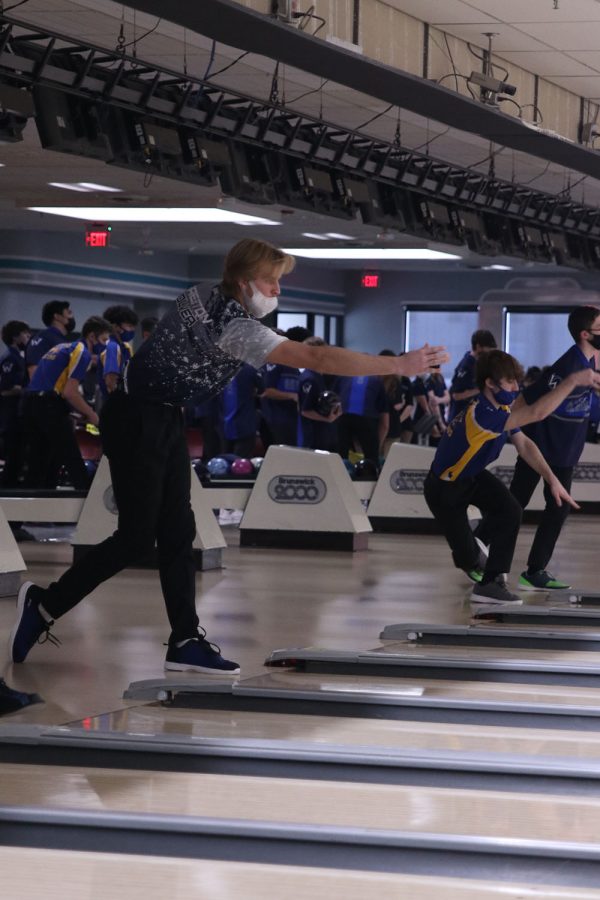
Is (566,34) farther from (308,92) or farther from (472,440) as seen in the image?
(472,440)

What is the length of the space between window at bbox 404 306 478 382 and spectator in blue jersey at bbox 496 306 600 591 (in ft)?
57.3

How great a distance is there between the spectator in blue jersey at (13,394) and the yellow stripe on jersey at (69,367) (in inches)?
28.1

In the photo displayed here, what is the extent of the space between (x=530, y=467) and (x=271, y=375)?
5.28 m

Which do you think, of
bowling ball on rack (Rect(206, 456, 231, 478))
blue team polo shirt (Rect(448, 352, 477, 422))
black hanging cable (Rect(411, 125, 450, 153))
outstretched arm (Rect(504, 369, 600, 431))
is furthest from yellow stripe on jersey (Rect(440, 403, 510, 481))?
black hanging cable (Rect(411, 125, 450, 153))

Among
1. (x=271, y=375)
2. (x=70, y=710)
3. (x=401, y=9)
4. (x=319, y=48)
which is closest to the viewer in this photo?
(x=70, y=710)

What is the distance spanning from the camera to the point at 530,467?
289 inches

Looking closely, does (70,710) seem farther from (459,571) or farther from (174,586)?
(459,571)

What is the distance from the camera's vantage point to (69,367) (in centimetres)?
942

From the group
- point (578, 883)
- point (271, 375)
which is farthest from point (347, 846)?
A: point (271, 375)

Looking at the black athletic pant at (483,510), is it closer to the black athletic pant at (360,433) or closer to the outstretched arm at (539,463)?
the outstretched arm at (539,463)

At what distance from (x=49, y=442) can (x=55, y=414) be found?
194 mm

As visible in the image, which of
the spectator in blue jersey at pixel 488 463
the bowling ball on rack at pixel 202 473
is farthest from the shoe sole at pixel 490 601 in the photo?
the bowling ball on rack at pixel 202 473

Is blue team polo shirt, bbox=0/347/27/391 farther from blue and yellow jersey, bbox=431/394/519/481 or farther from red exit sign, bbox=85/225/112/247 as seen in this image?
red exit sign, bbox=85/225/112/247

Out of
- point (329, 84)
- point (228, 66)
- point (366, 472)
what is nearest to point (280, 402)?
point (366, 472)
